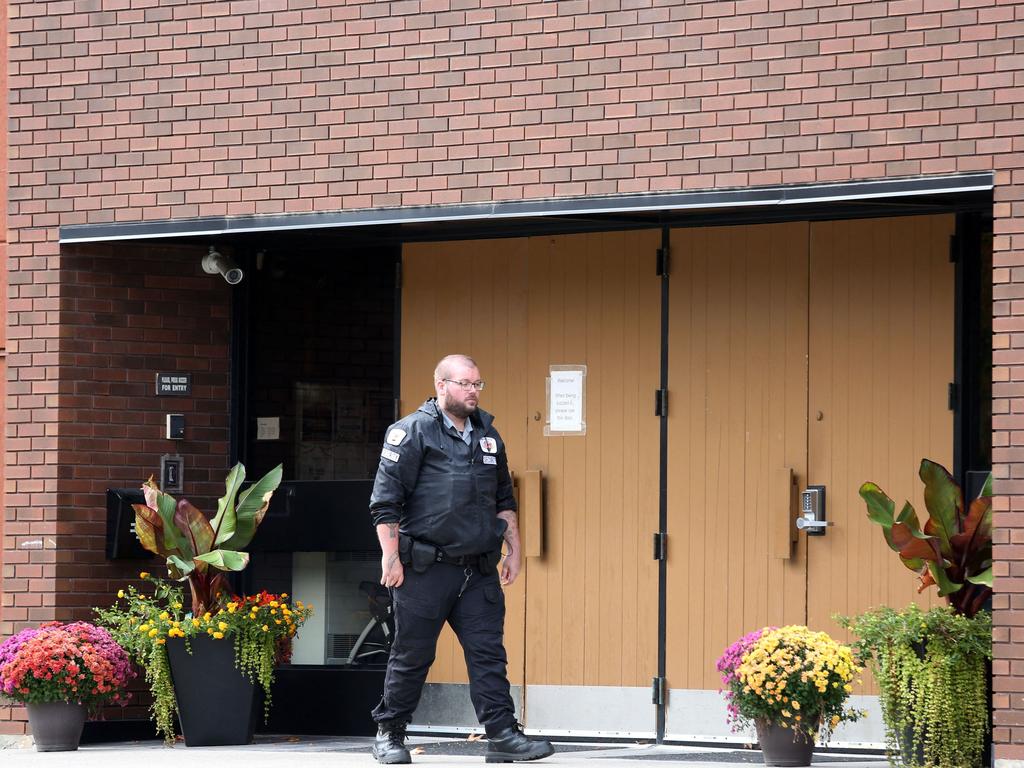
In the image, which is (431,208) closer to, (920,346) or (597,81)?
(597,81)

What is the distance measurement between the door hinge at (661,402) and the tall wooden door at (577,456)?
0.16 feet

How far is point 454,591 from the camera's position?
8.76m

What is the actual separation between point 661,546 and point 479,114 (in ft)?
8.68

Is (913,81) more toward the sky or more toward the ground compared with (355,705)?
more toward the sky

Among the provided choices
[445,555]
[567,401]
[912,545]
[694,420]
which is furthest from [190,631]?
[912,545]

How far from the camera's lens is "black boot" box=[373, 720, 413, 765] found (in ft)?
29.0

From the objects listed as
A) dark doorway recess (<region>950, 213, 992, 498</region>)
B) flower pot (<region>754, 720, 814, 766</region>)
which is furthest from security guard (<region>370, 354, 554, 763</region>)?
dark doorway recess (<region>950, 213, 992, 498</region>)

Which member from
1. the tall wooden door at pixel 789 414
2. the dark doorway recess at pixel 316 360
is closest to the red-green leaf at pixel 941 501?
the tall wooden door at pixel 789 414

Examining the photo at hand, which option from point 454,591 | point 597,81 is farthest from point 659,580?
point 597,81

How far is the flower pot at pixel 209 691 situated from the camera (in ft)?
33.3

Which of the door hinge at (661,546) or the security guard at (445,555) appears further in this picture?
the door hinge at (661,546)

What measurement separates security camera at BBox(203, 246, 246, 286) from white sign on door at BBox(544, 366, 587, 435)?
210 cm

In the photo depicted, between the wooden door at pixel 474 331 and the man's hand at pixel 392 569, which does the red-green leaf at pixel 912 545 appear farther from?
the wooden door at pixel 474 331

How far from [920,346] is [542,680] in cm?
290
